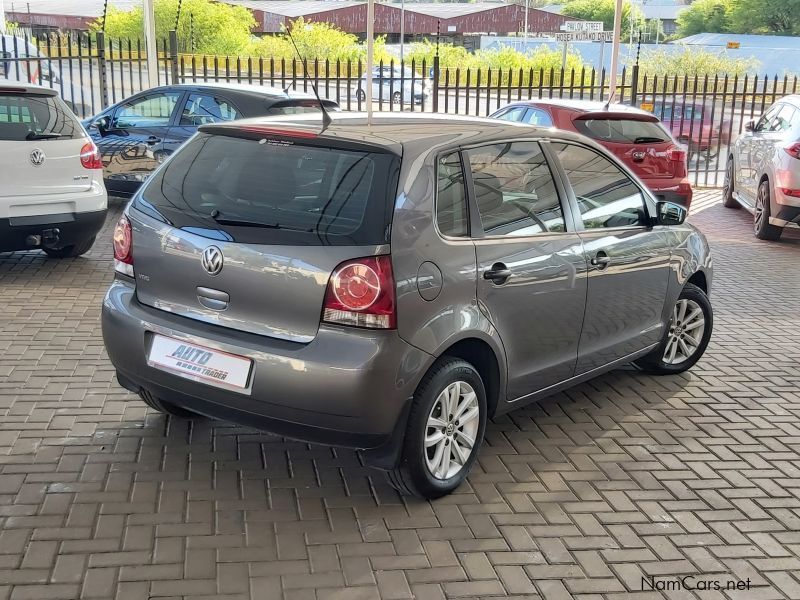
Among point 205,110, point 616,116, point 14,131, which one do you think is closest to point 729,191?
Result: point 616,116

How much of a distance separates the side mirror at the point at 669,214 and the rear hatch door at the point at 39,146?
5119mm

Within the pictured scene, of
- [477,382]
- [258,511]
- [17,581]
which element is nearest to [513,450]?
[477,382]

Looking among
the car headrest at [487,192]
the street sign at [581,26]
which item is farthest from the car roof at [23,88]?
the street sign at [581,26]

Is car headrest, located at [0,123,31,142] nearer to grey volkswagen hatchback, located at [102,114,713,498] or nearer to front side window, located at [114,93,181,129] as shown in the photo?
front side window, located at [114,93,181,129]

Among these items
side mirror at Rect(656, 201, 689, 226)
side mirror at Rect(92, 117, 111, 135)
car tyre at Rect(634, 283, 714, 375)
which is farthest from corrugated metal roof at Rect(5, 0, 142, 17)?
side mirror at Rect(656, 201, 689, 226)

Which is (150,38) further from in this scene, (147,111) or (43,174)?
(43,174)

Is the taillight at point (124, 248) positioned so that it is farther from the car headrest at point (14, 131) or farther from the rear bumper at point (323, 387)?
the car headrest at point (14, 131)

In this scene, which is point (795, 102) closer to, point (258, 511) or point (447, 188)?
point (447, 188)

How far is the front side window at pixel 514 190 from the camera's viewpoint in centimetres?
445

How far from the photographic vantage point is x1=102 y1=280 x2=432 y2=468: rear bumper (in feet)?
12.4

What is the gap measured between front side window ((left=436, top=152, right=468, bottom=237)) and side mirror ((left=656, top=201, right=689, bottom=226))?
1.80m

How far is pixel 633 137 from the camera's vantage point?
11.0 meters

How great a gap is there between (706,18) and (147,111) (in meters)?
99.4

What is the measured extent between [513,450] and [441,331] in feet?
3.79
